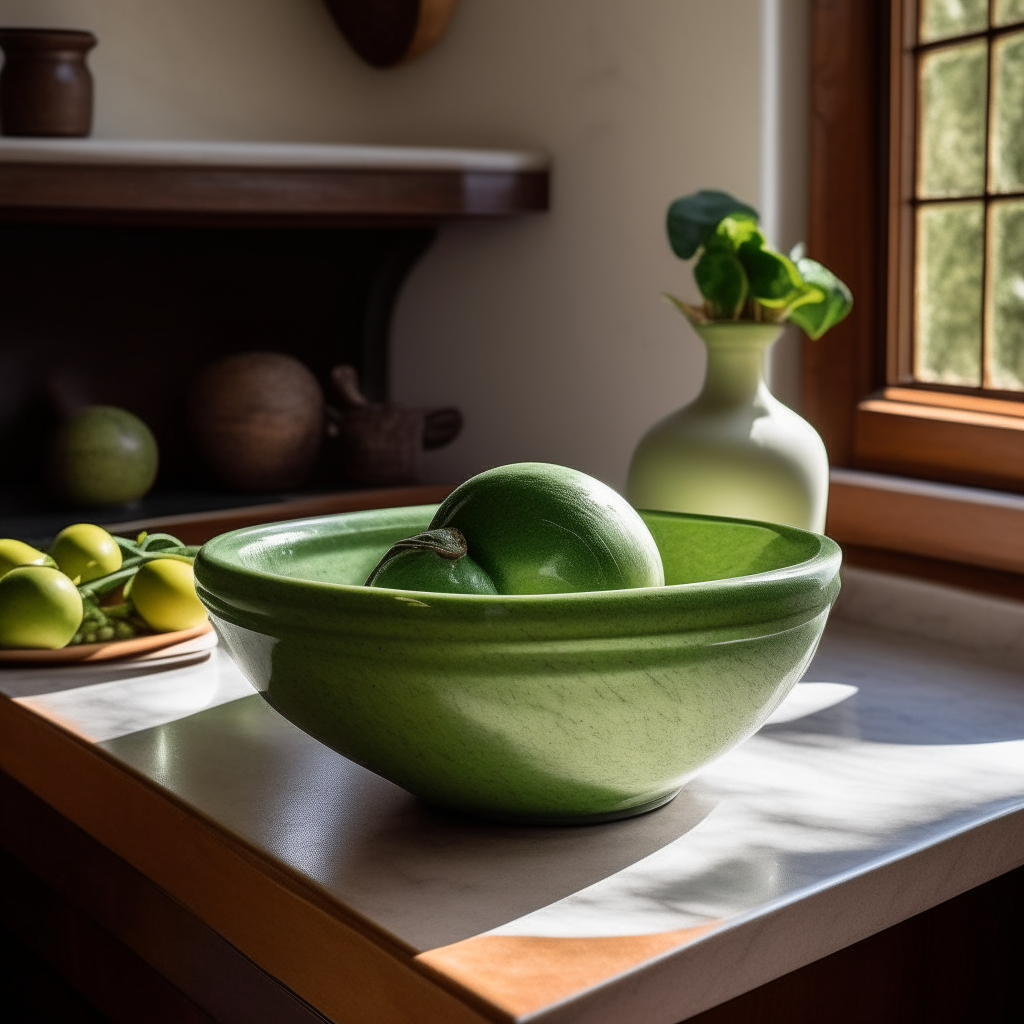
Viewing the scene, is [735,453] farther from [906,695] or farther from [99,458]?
[99,458]

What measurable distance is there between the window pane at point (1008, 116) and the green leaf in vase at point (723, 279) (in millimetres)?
448

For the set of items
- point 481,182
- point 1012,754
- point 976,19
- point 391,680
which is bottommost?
point 1012,754

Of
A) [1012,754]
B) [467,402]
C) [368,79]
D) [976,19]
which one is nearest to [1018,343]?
[976,19]

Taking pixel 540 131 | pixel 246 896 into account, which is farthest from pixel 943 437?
pixel 246 896

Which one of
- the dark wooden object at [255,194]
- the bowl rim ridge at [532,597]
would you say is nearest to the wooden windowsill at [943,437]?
the dark wooden object at [255,194]

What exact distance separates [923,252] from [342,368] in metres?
0.81

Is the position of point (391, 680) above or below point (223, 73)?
below

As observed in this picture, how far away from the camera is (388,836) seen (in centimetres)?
65

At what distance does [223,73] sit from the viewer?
198 cm

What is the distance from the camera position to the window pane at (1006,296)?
53.7 inches

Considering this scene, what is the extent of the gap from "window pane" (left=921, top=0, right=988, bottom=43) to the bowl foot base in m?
1.02

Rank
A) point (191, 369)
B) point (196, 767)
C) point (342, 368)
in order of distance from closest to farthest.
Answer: point (196, 767) < point (342, 368) < point (191, 369)

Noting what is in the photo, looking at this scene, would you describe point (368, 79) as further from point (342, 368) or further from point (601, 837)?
point (601, 837)

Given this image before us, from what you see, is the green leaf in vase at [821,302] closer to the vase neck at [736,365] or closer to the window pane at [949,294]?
the vase neck at [736,365]
